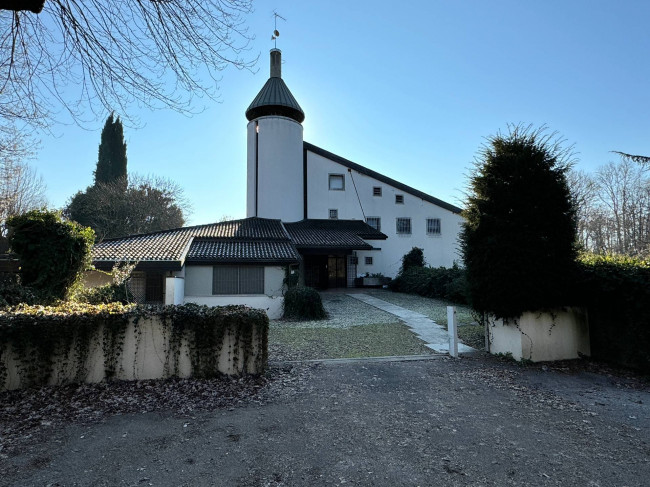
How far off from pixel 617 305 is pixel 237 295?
13.6 metres

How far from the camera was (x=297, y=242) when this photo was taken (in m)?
22.7

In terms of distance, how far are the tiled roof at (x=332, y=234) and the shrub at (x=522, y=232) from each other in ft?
49.0

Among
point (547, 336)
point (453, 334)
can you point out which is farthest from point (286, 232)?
point (547, 336)

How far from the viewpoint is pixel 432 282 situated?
20984 mm

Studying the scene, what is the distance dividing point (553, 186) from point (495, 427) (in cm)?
561

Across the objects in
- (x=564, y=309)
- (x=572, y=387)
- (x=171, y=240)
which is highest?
(x=171, y=240)

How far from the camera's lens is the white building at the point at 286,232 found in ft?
53.3

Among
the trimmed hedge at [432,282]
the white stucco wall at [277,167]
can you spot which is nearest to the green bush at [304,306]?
the trimmed hedge at [432,282]

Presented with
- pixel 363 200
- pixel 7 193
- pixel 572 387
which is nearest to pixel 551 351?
pixel 572 387

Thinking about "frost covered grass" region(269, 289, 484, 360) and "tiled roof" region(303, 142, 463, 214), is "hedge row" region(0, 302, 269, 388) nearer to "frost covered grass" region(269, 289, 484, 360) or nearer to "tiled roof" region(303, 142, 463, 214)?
"frost covered grass" region(269, 289, 484, 360)

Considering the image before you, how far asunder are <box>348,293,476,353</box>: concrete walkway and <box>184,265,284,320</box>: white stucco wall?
15.9ft

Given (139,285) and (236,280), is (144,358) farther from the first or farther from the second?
(139,285)

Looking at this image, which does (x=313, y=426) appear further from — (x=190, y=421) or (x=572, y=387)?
(x=572, y=387)

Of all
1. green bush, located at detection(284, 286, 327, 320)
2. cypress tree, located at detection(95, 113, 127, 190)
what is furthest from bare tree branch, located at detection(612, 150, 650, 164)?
cypress tree, located at detection(95, 113, 127, 190)
